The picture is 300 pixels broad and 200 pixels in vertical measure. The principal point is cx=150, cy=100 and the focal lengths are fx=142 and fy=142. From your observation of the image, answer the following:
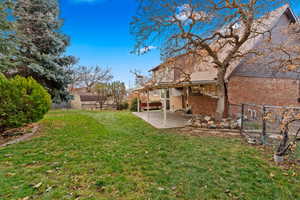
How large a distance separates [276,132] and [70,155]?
687cm

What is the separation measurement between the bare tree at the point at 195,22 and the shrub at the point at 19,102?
15.8ft

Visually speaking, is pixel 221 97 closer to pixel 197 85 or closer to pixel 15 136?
pixel 197 85

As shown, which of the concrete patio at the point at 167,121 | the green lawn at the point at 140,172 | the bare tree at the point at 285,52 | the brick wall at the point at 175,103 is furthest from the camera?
the brick wall at the point at 175,103

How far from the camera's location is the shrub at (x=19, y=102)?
4.94 meters

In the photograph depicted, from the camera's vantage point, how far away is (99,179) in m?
2.60

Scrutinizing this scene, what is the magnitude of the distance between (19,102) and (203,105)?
10122 mm

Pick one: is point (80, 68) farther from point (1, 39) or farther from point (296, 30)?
point (296, 30)

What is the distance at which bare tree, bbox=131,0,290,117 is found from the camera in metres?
6.04

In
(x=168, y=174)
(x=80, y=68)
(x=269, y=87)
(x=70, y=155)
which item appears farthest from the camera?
(x=80, y=68)

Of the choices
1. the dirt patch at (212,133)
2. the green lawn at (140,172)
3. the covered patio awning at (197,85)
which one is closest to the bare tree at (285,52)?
the covered patio awning at (197,85)

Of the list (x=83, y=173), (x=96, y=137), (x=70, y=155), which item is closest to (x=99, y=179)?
(x=83, y=173)

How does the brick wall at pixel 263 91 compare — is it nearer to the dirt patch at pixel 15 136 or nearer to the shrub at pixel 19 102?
the shrub at pixel 19 102

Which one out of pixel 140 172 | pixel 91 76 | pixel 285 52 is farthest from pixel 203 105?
pixel 91 76

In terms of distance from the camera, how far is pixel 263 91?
8.88 m
